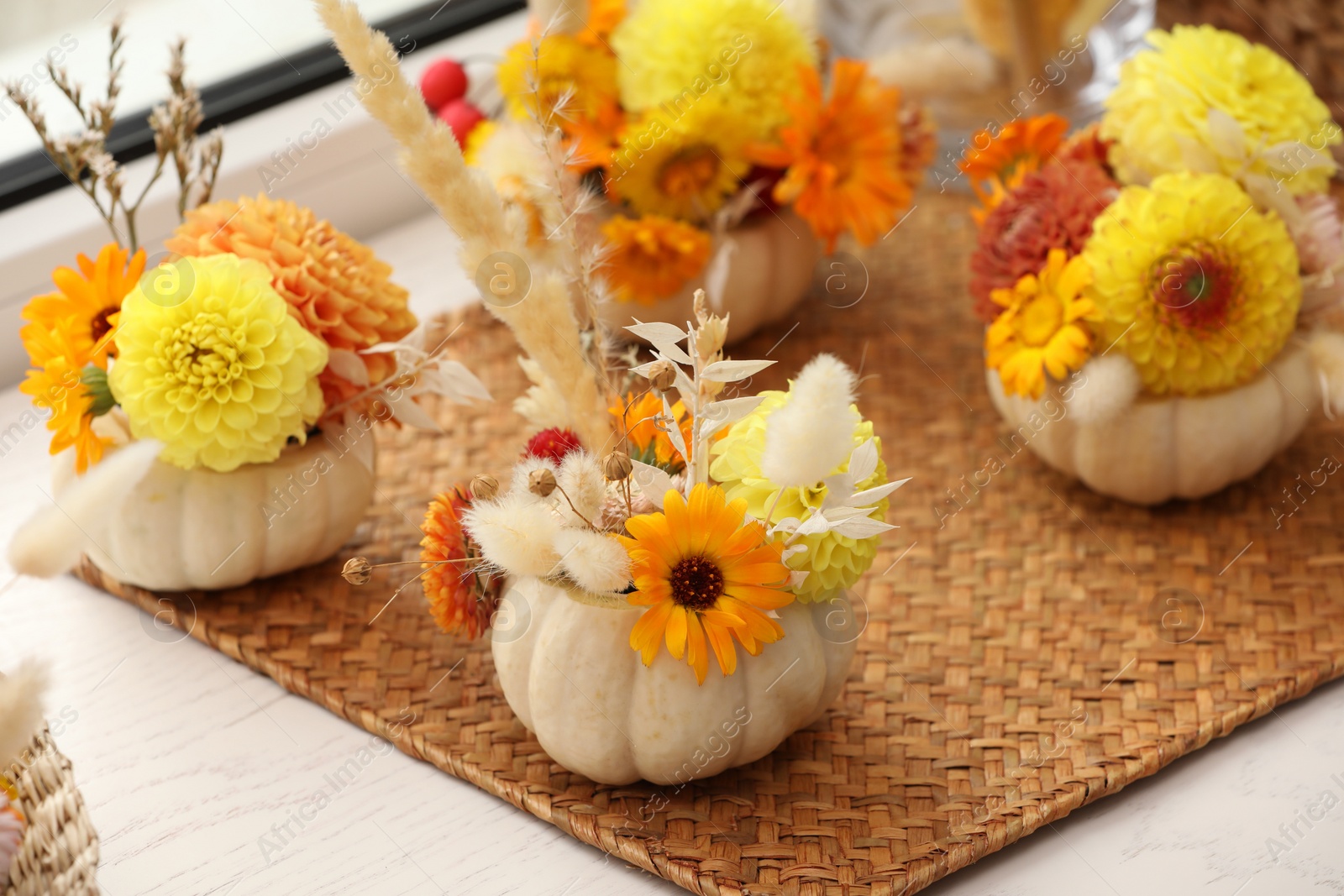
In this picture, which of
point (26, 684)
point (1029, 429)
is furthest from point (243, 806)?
point (1029, 429)

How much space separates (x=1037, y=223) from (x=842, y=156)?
0.67ft

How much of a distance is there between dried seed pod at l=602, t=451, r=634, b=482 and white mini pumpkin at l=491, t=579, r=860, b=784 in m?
0.07

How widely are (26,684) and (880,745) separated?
45 centimetres

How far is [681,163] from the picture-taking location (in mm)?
1041

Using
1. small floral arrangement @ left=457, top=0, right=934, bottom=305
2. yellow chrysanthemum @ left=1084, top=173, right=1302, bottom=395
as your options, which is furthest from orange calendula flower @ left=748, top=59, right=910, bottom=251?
yellow chrysanthemum @ left=1084, top=173, right=1302, bottom=395

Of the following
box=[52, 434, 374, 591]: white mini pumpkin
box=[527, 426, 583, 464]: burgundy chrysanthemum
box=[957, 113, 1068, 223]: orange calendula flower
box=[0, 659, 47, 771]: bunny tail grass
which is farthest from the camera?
box=[957, 113, 1068, 223]: orange calendula flower

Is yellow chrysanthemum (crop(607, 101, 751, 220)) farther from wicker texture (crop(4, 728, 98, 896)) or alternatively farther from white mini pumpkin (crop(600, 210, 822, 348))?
wicker texture (crop(4, 728, 98, 896))

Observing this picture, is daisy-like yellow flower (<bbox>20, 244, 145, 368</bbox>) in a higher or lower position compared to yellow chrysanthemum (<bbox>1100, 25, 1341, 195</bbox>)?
higher

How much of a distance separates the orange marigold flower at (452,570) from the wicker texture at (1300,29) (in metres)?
0.98

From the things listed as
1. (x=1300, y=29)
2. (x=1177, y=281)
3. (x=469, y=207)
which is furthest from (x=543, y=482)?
(x=1300, y=29)

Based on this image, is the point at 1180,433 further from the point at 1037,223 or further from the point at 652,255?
the point at 652,255

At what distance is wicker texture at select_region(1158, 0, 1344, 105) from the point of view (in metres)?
1.24

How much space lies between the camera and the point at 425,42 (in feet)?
4.94

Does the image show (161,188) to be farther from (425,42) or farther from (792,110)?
(792,110)
